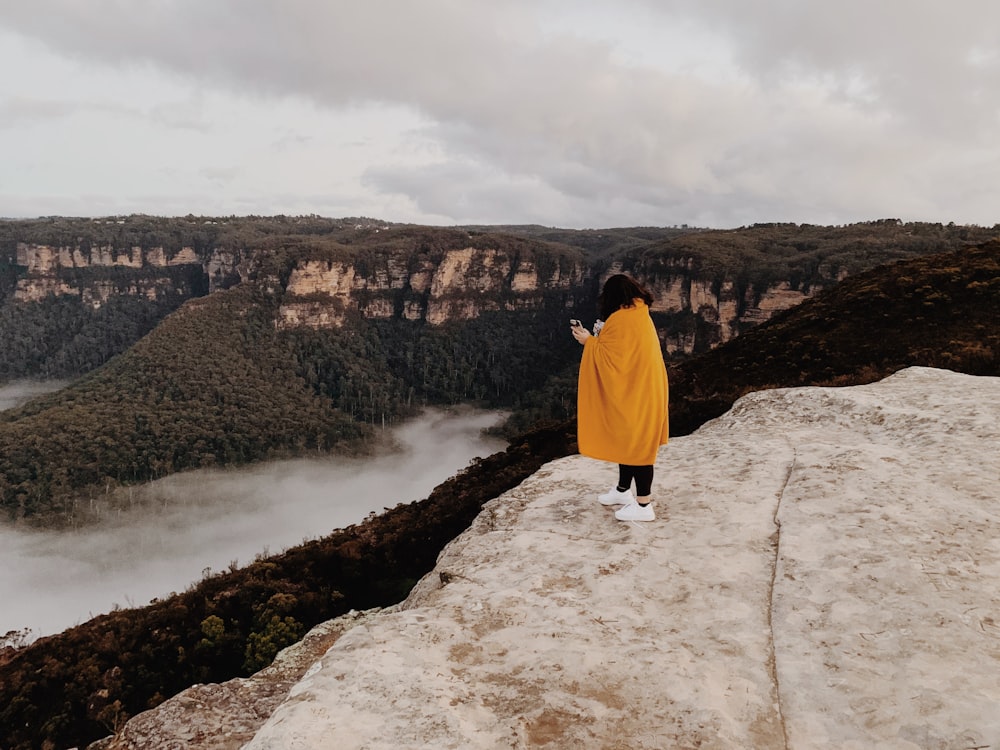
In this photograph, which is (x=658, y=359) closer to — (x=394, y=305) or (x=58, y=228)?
(x=394, y=305)

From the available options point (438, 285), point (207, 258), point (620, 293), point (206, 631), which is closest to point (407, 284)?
point (438, 285)

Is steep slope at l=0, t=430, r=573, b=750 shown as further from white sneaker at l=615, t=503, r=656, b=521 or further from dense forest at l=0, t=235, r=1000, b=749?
white sneaker at l=615, t=503, r=656, b=521

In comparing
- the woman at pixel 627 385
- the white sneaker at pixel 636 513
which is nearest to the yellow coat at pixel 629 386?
the woman at pixel 627 385

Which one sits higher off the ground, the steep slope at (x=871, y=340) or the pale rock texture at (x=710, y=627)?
the steep slope at (x=871, y=340)

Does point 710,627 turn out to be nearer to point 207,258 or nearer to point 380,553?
point 380,553

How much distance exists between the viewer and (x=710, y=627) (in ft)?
13.3

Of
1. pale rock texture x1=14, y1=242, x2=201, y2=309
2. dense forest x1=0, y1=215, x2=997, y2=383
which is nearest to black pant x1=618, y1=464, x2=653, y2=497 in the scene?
dense forest x1=0, y1=215, x2=997, y2=383

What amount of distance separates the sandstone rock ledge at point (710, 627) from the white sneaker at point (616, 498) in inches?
9.2

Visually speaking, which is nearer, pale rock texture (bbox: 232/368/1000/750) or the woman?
pale rock texture (bbox: 232/368/1000/750)

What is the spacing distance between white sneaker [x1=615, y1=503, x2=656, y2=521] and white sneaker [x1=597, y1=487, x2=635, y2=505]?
28cm

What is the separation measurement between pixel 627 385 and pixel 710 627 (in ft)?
8.12

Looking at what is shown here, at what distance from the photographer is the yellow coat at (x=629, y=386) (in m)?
5.66

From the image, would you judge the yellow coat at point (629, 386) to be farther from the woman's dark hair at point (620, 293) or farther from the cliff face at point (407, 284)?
the cliff face at point (407, 284)

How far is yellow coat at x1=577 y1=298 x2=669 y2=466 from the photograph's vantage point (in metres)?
5.66
